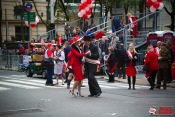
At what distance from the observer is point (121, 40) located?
2623 cm

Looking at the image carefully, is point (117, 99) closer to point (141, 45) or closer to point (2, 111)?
point (2, 111)

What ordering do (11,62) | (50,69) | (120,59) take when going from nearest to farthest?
1. (50,69)
2. (120,59)
3. (11,62)

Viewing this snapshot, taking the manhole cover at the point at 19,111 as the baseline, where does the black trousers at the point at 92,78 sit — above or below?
above

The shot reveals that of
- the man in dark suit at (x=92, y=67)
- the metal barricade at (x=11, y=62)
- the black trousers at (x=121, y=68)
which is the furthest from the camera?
the metal barricade at (x=11, y=62)

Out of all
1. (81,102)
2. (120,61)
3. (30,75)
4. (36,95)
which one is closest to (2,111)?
(81,102)

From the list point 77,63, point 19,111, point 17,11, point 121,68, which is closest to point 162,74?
point 77,63

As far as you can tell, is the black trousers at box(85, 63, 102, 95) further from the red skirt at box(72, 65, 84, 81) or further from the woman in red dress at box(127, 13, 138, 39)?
the woman in red dress at box(127, 13, 138, 39)

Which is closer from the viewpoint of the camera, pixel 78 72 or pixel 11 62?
pixel 78 72

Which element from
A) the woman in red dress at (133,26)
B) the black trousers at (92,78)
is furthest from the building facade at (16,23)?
the black trousers at (92,78)

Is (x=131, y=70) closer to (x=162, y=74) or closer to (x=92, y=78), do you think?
(x=162, y=74)

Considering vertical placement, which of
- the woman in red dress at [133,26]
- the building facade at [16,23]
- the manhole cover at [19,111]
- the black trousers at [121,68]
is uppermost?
the building facade at [16,23]

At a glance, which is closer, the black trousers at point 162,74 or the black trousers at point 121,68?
the black trousers at point 162,74

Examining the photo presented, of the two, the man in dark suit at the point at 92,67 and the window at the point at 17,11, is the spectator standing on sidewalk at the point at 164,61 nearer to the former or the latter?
the man in dark suit at the point at 92,67

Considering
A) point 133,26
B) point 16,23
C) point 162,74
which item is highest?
point 16,23
